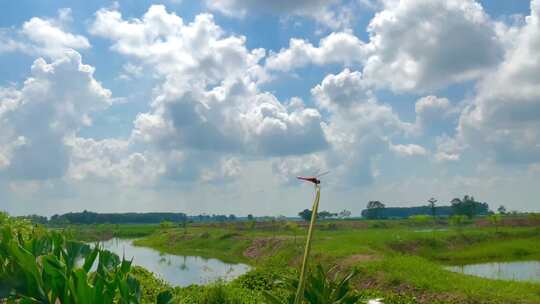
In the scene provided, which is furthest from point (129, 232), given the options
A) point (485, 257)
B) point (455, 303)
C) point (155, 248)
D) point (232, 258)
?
point (455, 303)

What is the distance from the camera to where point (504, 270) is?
2675 centimetres

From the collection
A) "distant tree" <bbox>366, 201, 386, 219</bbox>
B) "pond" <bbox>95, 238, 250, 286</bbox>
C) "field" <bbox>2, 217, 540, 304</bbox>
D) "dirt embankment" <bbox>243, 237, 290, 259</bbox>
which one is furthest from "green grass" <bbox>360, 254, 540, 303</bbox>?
"distant tree" <bbox>366, 201, 386, 219</bbox>

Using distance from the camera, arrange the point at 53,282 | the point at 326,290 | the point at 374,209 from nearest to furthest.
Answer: the point at 326,290, the point at 53,282, the point at 374,209

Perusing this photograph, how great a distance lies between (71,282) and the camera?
2.71m

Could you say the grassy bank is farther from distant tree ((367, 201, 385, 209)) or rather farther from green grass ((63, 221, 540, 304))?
distant tree ((367, 201, 385, 209))

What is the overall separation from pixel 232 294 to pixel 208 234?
1431 inches

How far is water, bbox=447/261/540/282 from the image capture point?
24.0 metres

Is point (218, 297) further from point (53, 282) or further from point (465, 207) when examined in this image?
point (465, 207)

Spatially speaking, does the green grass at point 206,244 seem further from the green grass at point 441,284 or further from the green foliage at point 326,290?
the green foliage at point 326,290

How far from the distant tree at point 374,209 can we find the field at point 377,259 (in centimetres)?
4734

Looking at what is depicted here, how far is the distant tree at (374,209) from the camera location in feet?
368

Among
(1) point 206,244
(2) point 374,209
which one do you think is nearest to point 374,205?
(2) point 374,209

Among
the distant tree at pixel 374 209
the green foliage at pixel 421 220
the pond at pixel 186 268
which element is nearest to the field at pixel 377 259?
the pond at pixel 186 268

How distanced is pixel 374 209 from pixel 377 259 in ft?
307
